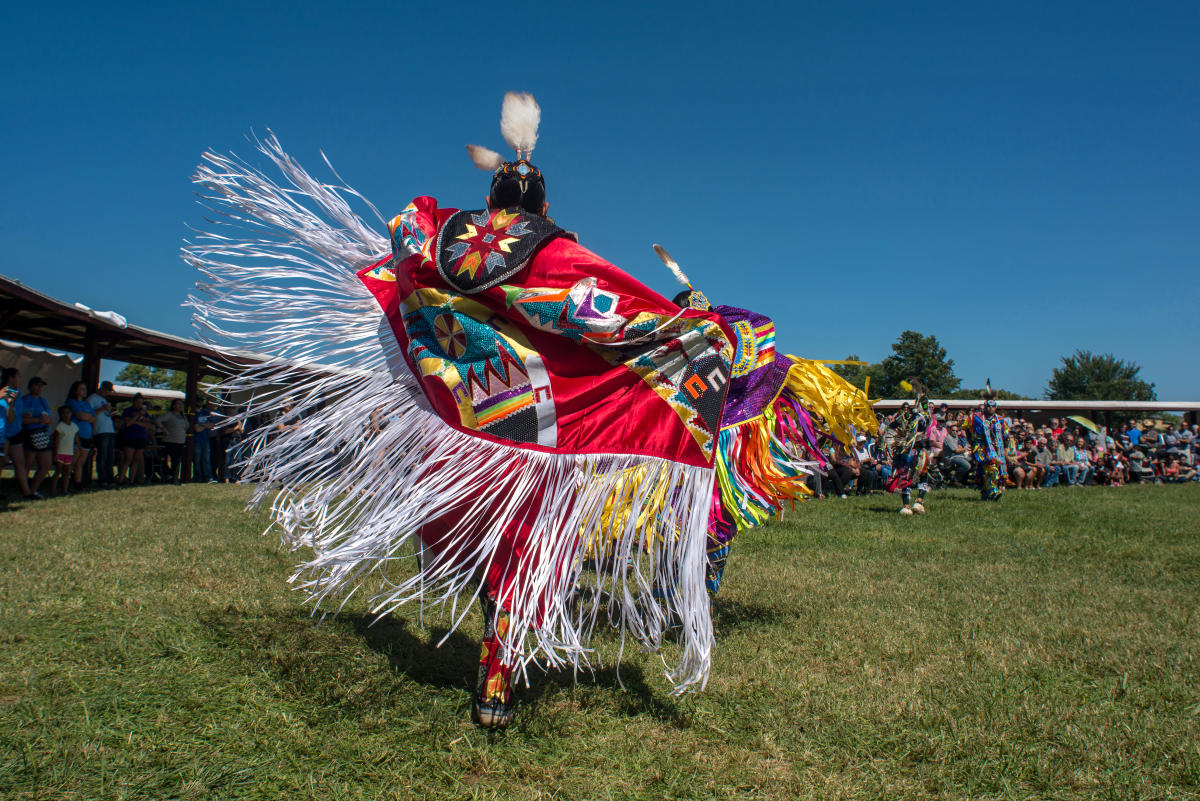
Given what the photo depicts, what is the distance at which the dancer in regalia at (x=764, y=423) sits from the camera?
10.5ft

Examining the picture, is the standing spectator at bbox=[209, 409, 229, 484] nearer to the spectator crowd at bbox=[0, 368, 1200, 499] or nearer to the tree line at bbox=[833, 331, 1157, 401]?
the spectator crowd at bbox=[0, 368, 1200, 499]

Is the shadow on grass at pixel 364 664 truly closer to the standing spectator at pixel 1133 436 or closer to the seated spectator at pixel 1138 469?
the seated spectator at pixel 1138 469

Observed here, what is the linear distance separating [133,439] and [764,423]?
10629 millimetres

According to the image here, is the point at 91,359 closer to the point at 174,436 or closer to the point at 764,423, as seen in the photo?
the point at 174,436

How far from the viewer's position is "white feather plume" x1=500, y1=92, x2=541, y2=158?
2.96m

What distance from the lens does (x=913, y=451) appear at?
9.66m

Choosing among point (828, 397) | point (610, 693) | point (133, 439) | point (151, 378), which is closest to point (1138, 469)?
point (828, 397)

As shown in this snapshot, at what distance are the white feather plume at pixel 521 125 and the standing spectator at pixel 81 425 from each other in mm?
9468

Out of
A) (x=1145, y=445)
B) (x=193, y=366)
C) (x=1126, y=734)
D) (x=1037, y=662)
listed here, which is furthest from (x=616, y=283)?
(x=1145, y=445)

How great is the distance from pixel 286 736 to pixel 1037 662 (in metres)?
3.21

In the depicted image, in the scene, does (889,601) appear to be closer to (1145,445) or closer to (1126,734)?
(1126,734)

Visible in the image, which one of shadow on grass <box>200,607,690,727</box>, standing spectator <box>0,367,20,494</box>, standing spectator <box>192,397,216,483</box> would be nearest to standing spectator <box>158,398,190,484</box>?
standing spectator <box>192,397,216,483</box>

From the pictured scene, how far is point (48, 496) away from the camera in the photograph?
28.6 feet

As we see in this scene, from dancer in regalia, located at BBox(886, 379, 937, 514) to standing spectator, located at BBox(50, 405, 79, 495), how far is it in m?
10.7
